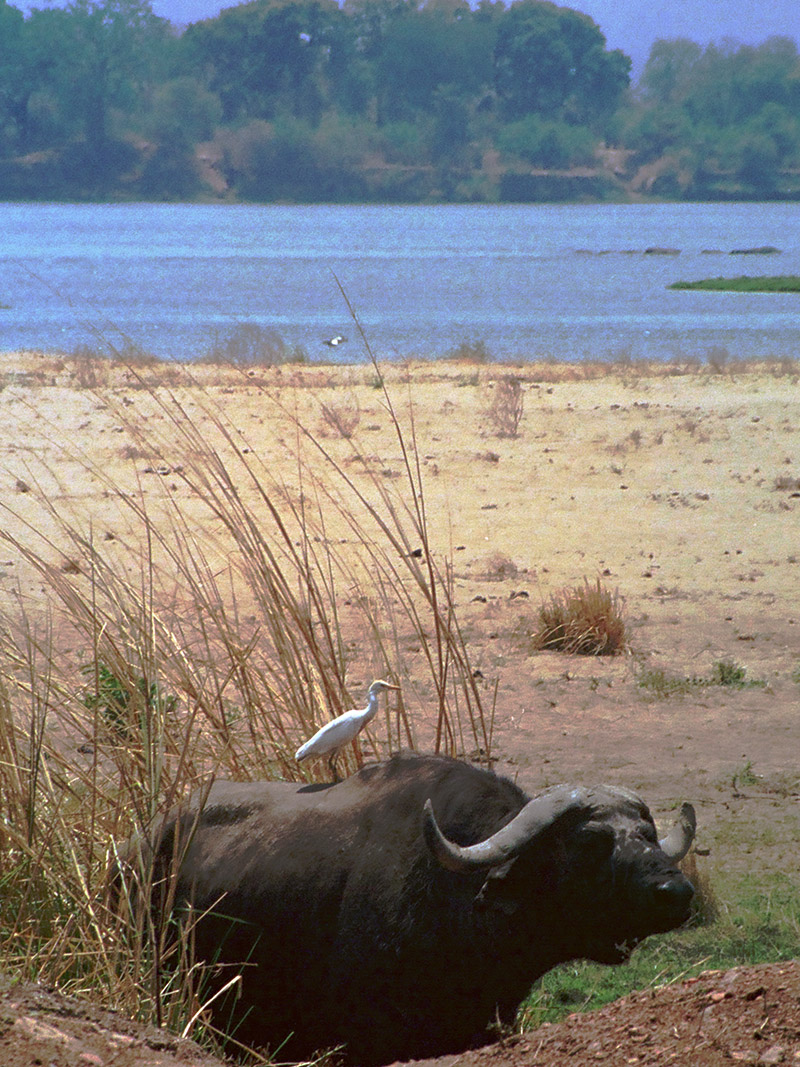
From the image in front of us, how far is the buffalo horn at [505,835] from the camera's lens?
2883 millimetres

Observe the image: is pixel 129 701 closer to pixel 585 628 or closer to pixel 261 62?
pixel 585 628

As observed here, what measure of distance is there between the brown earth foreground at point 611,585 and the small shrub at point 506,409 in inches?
6.0

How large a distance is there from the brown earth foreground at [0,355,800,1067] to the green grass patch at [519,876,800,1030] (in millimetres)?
255

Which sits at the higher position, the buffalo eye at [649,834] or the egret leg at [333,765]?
the buffalo eye at [649,834]

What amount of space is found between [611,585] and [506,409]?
19.7 feet

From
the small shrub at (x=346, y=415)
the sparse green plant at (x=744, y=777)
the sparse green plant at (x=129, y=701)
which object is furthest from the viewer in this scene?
the small shrub at (x=346, y=415)

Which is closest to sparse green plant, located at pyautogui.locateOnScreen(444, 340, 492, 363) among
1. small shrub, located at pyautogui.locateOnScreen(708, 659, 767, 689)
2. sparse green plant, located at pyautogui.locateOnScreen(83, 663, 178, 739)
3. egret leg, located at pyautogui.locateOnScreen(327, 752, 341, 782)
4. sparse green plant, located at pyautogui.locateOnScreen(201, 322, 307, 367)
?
sparse green plant, located at pyautogui.locateOnScreen(201, 322, 307, 367)

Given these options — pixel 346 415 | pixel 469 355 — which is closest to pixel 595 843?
pixel 346 415

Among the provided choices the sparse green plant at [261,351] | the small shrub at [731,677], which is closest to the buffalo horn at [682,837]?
the small shrub at [731,677]

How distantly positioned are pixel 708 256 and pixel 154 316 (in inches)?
1407

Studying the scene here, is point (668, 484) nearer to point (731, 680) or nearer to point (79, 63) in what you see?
point (731, 680)

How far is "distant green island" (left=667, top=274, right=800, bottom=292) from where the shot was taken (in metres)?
41.9

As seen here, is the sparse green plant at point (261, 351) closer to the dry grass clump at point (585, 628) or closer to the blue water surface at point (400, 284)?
the blue water surface at point (400, 284)

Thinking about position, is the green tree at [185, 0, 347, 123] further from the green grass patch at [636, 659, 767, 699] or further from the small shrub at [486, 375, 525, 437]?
the green grass patch at [636, 659, 767, 699]
